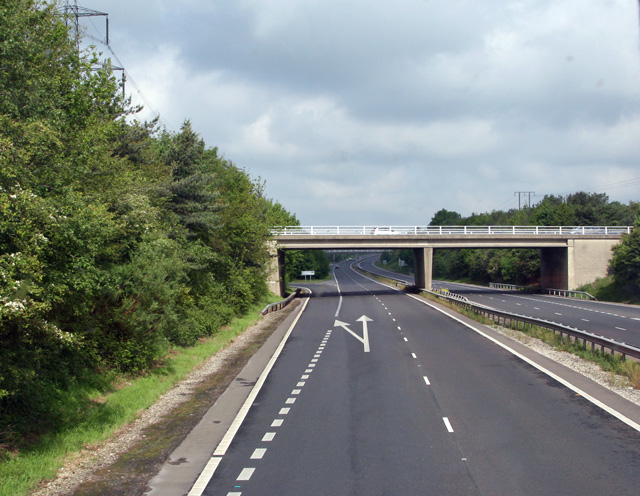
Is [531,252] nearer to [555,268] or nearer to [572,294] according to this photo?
[555,268]

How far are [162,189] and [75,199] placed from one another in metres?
14.1

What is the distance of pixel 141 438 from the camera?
11336mm

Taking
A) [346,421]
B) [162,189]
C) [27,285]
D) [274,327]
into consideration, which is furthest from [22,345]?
[274,327]

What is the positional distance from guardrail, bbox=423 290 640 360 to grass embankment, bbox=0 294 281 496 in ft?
41.3

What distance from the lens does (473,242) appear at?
203ft

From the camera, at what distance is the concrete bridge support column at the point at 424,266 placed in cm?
6369

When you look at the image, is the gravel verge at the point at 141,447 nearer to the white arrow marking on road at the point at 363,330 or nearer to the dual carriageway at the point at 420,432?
the dual carriageway at the point at 420,432

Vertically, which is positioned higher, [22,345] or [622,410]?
[22,345]

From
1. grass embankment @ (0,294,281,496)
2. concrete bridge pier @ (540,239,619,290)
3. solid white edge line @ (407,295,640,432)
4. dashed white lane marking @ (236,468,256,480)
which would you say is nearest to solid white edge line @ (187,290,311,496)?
dashed white lane marking @ (236,468,256,480)

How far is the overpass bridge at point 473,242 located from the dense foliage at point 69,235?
100ft

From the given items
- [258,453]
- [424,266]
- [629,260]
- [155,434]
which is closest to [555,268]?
[629,260]

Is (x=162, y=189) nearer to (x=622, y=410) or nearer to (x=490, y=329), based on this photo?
(x=490, y=329)

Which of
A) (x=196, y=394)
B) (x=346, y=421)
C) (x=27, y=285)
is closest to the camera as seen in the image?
(x=27, y=285)

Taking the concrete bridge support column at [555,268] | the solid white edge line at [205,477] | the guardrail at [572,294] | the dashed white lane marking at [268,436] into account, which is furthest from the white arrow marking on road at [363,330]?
the concrete bridge support column at [555,268]
